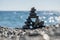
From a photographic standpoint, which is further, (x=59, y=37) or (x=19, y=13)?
(x=19, y=13)

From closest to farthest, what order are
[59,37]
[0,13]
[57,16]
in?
[59,37]
[57,16]
[0,13]

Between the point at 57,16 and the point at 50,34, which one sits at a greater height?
the point at 50,34

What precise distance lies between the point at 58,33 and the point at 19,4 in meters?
3.27

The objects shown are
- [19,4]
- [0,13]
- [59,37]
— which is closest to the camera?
[59,37]

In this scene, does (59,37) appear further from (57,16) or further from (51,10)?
(51,10)

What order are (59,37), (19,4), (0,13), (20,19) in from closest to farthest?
(59,37), (20,19), (0,13), (19,4)

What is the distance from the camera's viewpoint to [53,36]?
0.71 meters

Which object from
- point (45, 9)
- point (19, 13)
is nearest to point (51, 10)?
point (45, 9)

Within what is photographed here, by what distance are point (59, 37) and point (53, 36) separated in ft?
0.10

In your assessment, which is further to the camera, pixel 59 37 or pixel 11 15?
pixel 11 15

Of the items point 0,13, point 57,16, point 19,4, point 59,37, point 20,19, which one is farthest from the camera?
point 19,4

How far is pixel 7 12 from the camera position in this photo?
355 cm

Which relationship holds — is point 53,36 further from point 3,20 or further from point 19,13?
point 3,20

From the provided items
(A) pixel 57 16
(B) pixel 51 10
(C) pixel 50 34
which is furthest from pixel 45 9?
(C) pixel 50 34
